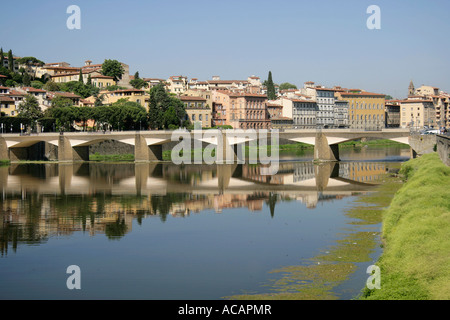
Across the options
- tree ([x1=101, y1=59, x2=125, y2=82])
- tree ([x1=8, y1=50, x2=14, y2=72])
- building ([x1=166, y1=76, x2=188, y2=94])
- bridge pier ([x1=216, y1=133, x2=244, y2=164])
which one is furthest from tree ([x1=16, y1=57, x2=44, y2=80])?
bridge pier ([x1=216, y1=133, x2=244, y2=164])

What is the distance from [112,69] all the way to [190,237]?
3528 inches

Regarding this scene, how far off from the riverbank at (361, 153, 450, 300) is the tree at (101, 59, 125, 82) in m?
90.5

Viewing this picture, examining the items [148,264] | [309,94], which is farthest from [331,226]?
[309,94]

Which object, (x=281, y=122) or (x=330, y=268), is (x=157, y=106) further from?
(x=330, y=268)

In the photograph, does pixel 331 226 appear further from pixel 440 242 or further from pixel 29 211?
pixel 29 211

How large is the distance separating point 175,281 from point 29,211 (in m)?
14.3

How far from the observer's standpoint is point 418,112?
380 feet

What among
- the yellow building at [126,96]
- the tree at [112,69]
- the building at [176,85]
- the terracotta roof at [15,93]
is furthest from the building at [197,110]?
the tree at [112,69]

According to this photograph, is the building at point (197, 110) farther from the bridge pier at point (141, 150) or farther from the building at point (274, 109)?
the bridge pier at point (141, 150)

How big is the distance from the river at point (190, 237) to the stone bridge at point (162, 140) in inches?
457

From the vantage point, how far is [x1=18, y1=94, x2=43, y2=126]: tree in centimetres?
7229

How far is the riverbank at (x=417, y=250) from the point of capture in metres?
12.2

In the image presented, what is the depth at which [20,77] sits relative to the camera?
9931 cm
